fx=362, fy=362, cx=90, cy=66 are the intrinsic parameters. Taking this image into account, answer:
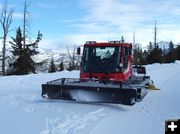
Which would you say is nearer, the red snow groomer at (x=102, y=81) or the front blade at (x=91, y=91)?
the front blade at (x=91, y=91)

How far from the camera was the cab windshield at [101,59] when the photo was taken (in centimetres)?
1276

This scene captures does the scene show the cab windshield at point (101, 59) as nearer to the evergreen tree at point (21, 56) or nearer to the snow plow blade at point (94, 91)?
the snow plow blade at point (94, 91)

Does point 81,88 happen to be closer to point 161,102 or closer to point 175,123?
point 161,102

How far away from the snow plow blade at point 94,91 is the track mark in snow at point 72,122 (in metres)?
0.75

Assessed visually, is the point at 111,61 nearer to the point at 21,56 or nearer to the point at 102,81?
the point at 102,81

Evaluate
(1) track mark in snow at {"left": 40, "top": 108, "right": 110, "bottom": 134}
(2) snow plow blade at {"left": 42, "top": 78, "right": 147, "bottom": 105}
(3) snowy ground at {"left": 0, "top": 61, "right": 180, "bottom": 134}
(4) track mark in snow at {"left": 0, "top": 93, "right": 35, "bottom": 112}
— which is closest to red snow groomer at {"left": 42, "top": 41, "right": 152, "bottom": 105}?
(2) snow plow blade at {"left": 42, "top": 78, "right": 147, "bottom": 105}

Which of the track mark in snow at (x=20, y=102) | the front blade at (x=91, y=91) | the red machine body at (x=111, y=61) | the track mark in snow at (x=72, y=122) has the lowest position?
the track mark in snow at (x=72, y=122)

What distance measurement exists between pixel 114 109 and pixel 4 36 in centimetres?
3767

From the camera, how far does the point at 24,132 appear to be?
750 centimetres

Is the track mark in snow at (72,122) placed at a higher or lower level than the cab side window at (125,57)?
lower

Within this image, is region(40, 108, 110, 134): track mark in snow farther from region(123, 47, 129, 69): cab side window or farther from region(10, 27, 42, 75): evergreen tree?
region(10, 27, 42, 75): evergreen tree

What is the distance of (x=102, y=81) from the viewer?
11.4 metres

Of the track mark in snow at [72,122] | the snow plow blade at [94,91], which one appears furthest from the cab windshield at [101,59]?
the track mark in snow at [72,122]

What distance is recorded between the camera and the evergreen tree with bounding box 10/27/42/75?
163ft
